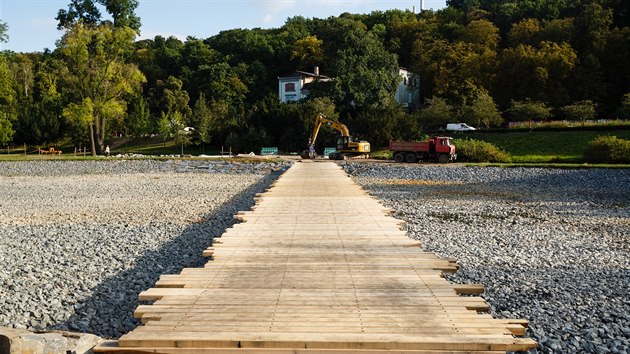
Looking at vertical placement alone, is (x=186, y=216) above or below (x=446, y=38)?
below

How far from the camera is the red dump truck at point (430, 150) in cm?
3189

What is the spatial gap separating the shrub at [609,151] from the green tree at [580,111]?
64.7ft

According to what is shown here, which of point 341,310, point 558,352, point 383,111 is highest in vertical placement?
point 383,111

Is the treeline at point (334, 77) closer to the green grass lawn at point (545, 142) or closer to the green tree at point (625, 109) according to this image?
the green tree at point (625, 109)

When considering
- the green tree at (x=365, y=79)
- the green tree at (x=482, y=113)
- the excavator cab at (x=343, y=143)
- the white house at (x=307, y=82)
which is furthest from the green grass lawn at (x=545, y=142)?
the white house at (x=307, y=82)

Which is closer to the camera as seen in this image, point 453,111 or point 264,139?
point 264,139

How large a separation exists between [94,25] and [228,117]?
16233mm

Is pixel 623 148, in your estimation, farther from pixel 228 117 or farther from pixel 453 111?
pixel 228 117

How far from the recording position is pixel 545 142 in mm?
40062

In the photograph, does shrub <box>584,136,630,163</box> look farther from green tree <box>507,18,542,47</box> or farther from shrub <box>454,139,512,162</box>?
green tree <box>507,18,542,47</box>

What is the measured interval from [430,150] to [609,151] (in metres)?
9.75

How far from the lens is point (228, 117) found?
185 feet

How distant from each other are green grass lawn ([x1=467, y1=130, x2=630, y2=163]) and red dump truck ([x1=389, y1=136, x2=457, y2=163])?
502 cm

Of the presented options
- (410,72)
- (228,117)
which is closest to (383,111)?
(228,117)
